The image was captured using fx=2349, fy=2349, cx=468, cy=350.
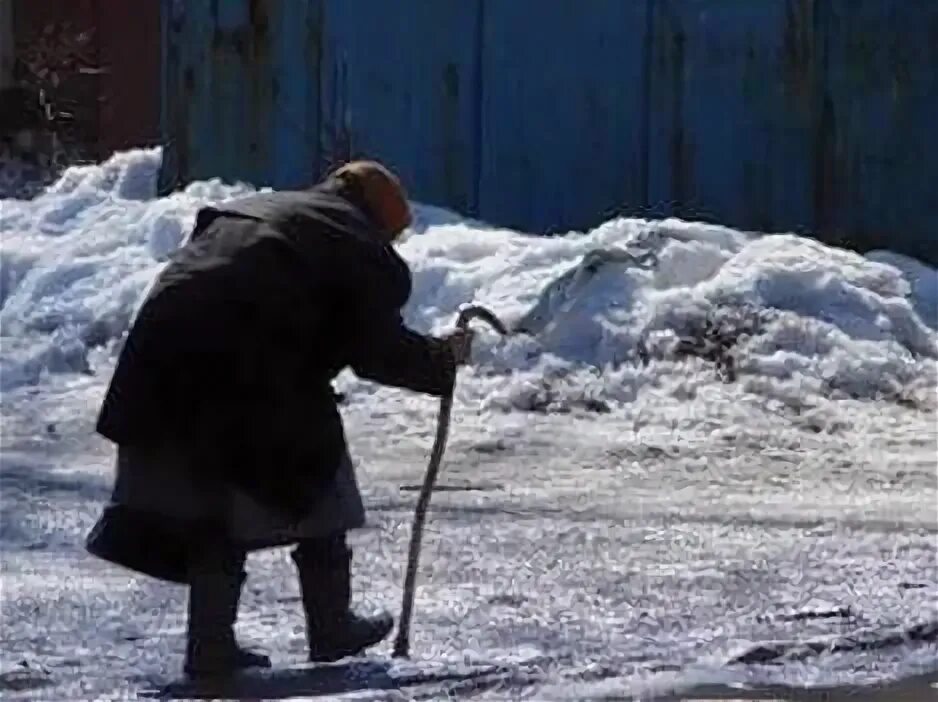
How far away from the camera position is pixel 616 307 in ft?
41.4

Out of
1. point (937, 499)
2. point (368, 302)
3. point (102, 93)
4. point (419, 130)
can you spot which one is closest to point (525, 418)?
point (937, 499)

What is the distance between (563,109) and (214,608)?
Answer: 8835mm

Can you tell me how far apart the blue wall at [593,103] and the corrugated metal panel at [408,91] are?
0.01 m

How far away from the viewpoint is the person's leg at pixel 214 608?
235 inches

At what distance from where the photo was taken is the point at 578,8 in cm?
1430

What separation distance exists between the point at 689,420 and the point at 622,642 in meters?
4.92

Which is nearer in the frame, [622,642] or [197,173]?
[622,642]

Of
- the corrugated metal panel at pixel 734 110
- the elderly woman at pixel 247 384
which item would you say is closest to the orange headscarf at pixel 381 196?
the elderly woman at pixel 247 384

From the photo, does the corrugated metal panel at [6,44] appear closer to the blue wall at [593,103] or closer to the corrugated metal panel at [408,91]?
the blue wall at [593,103]

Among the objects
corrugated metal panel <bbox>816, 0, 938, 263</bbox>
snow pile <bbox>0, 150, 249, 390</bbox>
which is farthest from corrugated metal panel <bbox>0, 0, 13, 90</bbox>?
corrugated metal panel <bbox>816, 0, 938, 263</bbox>

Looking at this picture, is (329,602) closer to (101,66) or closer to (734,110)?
(734,110)

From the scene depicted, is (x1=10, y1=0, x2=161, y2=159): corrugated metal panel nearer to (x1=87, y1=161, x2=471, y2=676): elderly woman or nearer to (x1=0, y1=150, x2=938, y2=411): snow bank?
(x1=0, y1=150, x2=938, y2=411): snow bank

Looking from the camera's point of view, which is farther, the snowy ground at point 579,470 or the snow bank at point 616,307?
the snow bank at point 616,307

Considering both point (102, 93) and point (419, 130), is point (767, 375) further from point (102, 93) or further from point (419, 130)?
point (102, 93)
